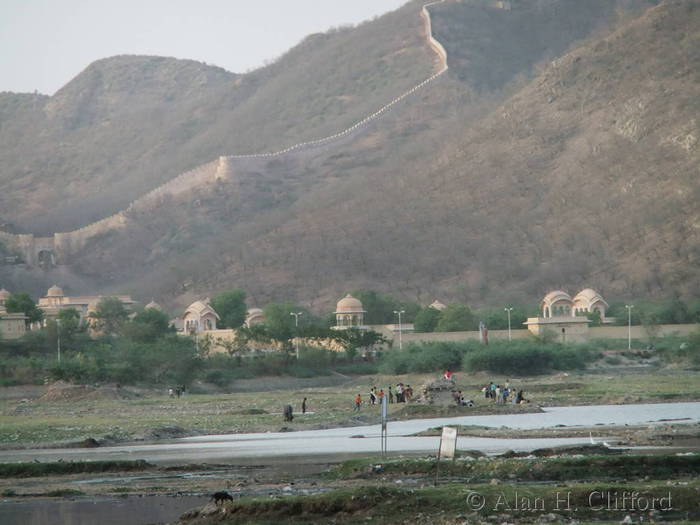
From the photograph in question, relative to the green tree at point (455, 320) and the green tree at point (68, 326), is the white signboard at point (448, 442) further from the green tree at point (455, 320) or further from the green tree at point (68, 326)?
the green tree at point (455, 320)

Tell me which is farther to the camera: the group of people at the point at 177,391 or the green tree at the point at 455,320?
the green tree at the point at 455,320

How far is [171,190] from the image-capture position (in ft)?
486

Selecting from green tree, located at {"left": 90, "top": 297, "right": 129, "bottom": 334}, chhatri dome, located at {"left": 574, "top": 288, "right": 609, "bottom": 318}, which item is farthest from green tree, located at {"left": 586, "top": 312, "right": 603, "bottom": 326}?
green tree, located at {"left": 90, "top": 297, "right": 129, "bottom": 334}

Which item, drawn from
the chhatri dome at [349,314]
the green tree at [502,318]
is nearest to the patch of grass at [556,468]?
the green tree at [502,318]

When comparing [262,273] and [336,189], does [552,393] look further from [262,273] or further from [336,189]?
[336,189]

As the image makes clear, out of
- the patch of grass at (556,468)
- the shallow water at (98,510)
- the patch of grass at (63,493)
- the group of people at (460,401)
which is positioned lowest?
the shallow water at (98,510)

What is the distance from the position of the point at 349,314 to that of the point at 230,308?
10.8 metres

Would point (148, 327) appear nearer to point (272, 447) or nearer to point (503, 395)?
point (503, 395)

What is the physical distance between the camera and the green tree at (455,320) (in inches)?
3255

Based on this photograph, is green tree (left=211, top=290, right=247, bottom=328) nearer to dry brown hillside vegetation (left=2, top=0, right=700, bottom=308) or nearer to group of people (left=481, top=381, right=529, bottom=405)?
dry brown hillside vegetation (left=2, top=0, right=700, bottom=308)

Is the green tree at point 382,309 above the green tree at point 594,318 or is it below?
above

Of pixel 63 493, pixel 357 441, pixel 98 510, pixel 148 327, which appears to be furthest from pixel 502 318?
pixel 98 510

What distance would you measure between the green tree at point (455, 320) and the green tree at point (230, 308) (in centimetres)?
1326

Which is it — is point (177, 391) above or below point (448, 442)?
above
